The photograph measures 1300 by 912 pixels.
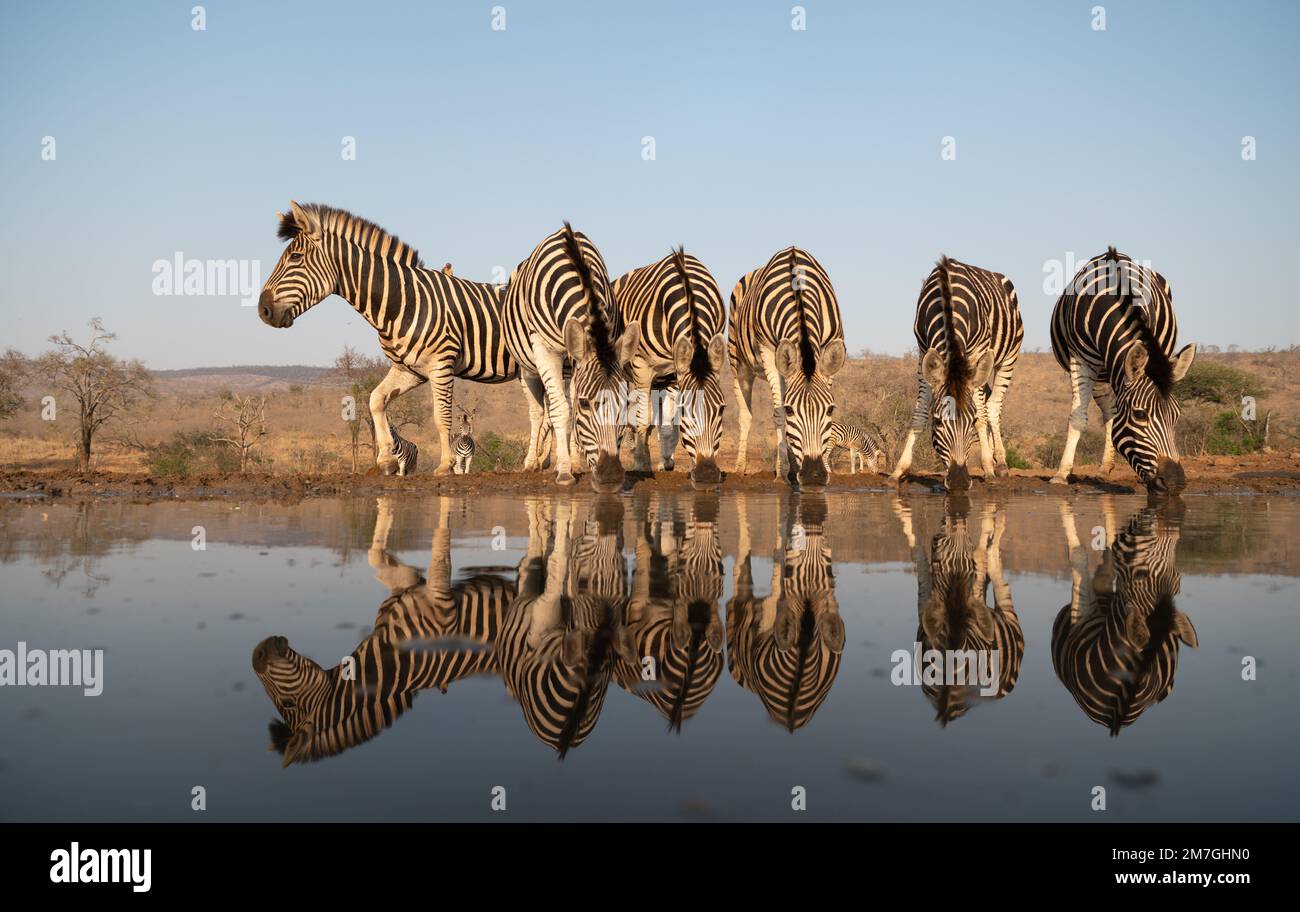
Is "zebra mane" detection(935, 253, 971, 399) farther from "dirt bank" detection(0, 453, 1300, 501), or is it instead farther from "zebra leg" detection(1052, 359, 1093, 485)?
"zebra leg" detection(1052, 359, 1093, 485)

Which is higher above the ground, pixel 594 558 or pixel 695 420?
pixel 695 420

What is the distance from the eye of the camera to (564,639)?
4.84 m

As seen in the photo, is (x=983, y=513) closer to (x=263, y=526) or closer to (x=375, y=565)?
(x=375, y=565)

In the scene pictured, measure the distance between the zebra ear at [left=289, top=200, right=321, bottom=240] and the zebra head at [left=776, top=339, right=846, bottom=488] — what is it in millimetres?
7726

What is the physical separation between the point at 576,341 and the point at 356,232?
5820 millimetres

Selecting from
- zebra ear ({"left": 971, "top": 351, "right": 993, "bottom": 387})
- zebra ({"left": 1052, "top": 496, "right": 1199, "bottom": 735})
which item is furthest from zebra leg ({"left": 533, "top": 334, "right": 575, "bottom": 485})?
zebra ({"left": 1052, "top": 496, "right": 1199, "bottom": 735})

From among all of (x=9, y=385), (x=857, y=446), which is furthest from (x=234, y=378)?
(x=857, y=446)

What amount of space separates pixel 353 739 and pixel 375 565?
3.76 meters

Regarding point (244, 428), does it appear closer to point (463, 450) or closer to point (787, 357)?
point (463, 450)

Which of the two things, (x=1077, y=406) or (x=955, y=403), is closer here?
(x=955, y=403)

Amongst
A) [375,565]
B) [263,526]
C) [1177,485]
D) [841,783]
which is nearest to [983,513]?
[1177,485]

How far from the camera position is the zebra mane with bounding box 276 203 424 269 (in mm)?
15484
